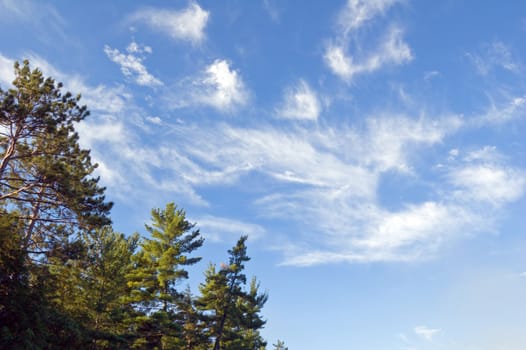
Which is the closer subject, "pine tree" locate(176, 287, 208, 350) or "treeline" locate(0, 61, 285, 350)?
"treeline" locate(0, 61, 285, 350)

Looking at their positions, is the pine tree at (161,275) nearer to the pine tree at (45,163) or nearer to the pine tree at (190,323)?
the pine tree at (190,323)

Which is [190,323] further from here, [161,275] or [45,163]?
[45,163]

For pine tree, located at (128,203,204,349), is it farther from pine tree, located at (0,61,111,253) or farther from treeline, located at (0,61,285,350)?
pine tree, located at (0,61,111,253)

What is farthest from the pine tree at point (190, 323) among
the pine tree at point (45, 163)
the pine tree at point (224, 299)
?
the pine tree at point (45, 163)

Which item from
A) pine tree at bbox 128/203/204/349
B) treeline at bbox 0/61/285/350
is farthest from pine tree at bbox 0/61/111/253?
pine tree at bbox 128/203/204/349

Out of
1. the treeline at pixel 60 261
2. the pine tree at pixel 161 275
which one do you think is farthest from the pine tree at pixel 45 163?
the pine tree at pixel 161 275

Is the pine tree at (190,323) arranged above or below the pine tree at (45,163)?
below

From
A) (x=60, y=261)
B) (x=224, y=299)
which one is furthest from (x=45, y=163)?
(x=224, y=299)

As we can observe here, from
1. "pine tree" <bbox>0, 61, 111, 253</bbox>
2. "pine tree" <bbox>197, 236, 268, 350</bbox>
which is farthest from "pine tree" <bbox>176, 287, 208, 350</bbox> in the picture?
"pine tree" <bbox>0, 61, 111, 253</bbox>

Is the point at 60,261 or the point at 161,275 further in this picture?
the point at 161,275

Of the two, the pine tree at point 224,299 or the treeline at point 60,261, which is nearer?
the treeline at point 60,261

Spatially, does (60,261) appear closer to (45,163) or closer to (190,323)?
(45,163)

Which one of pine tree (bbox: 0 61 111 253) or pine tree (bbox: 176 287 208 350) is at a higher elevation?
pine tree (bbox: 0 61 111 253)

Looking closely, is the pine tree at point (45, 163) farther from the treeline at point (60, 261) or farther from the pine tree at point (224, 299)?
the pine tree at point (224, 299)
